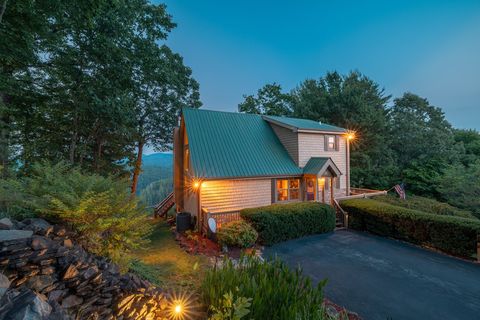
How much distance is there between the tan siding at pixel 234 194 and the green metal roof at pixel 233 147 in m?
0.53

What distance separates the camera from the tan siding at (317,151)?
12844 millimetres

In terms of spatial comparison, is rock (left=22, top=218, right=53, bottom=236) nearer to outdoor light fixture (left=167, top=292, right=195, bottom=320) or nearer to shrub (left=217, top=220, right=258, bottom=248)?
outdoor light fixture (left=167, top=292, right=195, bottom=320)

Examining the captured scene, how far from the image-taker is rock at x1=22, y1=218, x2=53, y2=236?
2896 millimetres

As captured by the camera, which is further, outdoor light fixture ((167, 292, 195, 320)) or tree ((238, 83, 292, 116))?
tree ((238, 83, 292, 116))

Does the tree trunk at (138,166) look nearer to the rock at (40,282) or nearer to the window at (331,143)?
the window at (331,143)

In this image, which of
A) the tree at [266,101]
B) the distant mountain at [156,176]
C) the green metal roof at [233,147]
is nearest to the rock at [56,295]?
the green metal roof at [233,147]

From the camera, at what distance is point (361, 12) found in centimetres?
3338

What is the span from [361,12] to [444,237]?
38850mm

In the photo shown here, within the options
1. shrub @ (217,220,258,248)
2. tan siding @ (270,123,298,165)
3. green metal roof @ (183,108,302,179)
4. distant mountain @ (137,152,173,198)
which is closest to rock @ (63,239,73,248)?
shrub @ (217,220,258,248)

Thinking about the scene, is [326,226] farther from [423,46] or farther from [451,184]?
[423,46]

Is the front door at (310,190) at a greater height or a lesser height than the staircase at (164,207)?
greater

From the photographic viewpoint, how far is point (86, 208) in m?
3.27

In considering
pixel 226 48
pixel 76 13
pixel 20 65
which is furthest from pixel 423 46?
pixel 20 65

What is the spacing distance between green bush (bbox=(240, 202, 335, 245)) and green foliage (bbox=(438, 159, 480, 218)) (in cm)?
1337
